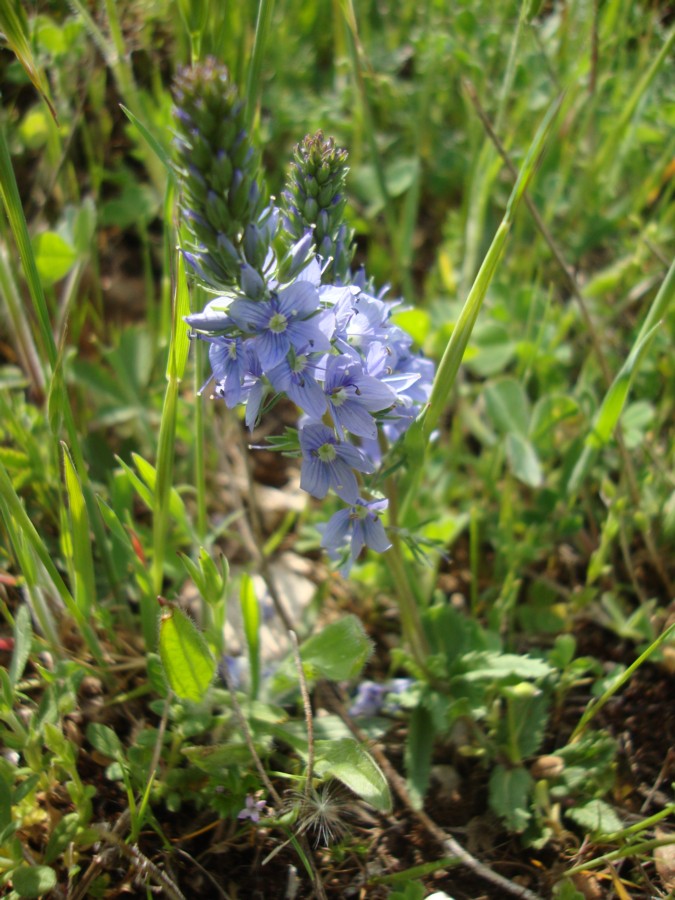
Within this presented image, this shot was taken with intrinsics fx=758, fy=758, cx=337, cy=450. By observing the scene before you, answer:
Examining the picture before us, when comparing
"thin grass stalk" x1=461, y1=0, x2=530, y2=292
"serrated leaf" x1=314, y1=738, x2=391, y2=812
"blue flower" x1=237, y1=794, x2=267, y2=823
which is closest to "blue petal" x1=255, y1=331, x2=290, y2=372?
"serrated leaf" x1=314, y1=738, x2=391, y2=812

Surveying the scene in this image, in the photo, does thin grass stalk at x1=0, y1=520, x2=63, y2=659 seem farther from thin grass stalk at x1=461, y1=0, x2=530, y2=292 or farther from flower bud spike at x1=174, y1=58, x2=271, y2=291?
thin grass stalk at x1=461, y1=0, x2=530, y2=292

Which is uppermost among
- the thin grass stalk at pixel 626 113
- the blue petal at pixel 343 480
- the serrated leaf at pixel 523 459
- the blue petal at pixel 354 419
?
the thin grass stalk at pixel 626 113

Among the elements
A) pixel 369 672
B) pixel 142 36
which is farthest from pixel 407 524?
pixel 142 36

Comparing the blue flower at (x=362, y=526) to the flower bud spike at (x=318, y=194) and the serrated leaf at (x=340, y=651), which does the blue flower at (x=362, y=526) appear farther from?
the flower bud spike at (x=318, y=194)

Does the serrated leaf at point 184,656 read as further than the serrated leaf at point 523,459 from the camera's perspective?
No

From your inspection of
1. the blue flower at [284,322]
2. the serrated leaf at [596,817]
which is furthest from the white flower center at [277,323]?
the serrated leaf at [596,817]

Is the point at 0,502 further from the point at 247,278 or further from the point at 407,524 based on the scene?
the point at 407,524
